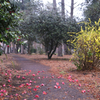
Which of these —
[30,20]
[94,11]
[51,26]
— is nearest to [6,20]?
[51,26]

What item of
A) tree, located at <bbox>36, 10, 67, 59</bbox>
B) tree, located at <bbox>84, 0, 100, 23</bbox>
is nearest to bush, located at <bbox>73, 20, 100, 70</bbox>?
tree, located at <bbox>36, 10, 67, 59</bbox>

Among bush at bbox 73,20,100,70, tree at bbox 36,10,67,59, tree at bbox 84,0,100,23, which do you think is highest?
tree at bbox 84,0,100,23

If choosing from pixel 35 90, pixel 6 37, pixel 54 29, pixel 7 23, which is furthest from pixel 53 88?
pixel 54 29

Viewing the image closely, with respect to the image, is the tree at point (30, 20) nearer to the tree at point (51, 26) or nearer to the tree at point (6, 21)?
the tree at point (51, 26)

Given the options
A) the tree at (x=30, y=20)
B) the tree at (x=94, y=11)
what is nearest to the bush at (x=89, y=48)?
the tree at (x=30, y=20)

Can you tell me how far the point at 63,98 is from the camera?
294cm

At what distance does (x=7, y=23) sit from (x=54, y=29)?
8354mm

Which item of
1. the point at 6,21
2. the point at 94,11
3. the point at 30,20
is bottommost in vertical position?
the point at 6,21

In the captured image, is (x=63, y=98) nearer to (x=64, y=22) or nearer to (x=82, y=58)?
(x=82, y=58)

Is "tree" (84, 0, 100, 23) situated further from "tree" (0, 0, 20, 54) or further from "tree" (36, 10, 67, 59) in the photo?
"tree" (0, 0, 20, 54)

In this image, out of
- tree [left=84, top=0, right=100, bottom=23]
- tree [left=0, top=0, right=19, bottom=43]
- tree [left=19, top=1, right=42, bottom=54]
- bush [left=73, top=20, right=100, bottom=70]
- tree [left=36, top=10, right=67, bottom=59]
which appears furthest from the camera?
tree [left=84, top=0, right=100, bottom=23]

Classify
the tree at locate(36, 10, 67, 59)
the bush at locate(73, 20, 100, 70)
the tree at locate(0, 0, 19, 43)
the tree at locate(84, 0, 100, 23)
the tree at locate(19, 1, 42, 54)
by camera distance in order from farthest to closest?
1. the tree at locate(84, 0, 100, 23)
2. the tree at locate(19, 1, 42, 54)
3. the tree at locate(36, 10, 67, 59)
4. the bush at locate(73, 20, 100, 70)
5. the tree at locate(0, 0, 19, 43)

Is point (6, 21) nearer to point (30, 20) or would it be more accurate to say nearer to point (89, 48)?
point (89, 48)

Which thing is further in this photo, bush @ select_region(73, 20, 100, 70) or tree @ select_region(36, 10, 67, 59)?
tree @ select_region(36, 10, 67, 59)
